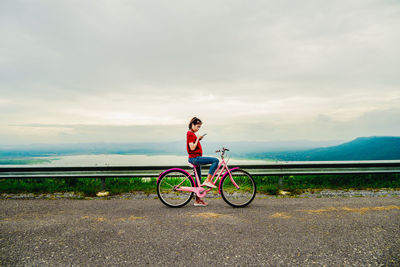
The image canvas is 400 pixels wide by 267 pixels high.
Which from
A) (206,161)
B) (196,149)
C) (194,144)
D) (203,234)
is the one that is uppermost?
(194,144)

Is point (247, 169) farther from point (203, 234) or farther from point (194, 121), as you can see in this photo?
point (203, 234)

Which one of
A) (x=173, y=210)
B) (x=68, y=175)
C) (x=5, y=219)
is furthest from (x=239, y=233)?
(x=68, y=175)

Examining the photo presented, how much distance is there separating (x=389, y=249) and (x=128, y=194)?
5992 mm

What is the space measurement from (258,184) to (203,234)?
4.40m

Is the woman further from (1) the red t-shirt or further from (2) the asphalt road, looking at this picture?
(2) the asphalt road

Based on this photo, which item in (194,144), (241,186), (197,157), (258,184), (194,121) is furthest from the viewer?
(258,184)

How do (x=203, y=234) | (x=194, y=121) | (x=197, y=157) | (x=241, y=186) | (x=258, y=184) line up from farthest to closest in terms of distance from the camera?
(x=258, y=184)
(x=241, y=186)
(x=194, y=121)
(x=197, y=157)
(x=203, y=234)

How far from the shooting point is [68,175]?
7.45m

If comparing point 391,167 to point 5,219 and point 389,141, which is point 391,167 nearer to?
point 5,219

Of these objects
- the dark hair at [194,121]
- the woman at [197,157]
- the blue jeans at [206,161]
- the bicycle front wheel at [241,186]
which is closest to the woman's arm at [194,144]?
the woman at [197,157]

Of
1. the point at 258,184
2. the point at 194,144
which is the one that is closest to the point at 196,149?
the point at 194,144

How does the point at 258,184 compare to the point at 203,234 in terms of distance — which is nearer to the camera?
the point at 203,234

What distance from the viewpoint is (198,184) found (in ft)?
19.3

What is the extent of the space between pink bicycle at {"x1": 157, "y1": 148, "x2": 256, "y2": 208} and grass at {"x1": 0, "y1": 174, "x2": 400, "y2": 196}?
142 centimetres
